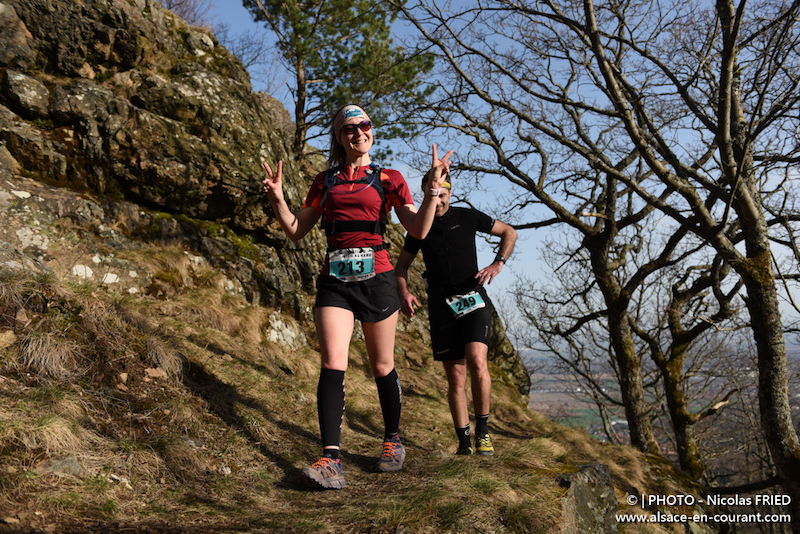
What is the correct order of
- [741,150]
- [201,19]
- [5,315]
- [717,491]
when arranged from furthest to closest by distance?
[201,19], [717,491], [741,150], [5,315]

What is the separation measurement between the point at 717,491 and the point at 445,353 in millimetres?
7738

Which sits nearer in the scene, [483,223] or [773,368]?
[483,223]

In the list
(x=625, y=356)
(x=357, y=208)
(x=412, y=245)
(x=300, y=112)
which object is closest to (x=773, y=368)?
(x=625, y=356)

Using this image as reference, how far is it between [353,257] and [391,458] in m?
1.42

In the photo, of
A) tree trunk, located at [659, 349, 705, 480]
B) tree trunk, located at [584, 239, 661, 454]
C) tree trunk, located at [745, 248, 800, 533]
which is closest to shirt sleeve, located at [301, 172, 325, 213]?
tree trunk, located at [745, 248, 800, 533]

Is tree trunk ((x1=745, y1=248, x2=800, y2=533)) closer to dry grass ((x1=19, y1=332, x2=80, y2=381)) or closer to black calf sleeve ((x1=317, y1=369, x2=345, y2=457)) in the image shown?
black calf sleeve ((x1=317, y1=369, x2=345, y2=457))

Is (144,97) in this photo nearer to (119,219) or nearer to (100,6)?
(100,6)

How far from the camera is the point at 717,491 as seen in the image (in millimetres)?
8375

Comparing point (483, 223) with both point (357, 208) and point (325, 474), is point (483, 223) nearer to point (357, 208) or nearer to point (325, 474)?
point (357, 208)

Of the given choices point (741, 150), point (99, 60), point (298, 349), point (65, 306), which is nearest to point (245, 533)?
point (65, 306)

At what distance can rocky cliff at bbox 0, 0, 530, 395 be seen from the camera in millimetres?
5277

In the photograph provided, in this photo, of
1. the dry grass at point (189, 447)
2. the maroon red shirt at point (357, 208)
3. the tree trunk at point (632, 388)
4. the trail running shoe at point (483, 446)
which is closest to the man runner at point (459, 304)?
the trail running shoe at point (483, 446)

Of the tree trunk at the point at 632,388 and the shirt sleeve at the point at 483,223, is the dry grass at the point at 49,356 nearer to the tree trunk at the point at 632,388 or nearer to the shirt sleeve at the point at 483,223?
the shirt sleeve at the point at 483,223

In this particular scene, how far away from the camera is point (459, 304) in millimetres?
3734
